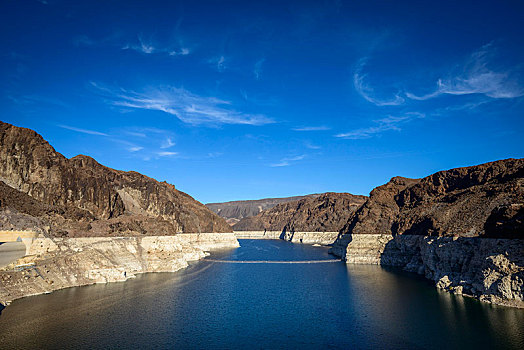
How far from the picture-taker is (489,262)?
44.8 meters

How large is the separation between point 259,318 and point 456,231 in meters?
43.8

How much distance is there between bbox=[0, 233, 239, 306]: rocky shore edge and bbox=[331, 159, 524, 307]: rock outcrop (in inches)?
2093

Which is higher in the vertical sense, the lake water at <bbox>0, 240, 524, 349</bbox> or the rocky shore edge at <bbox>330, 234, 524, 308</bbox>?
the rocky shore edge at <bbox>330, 234, 524, 308</bbox>

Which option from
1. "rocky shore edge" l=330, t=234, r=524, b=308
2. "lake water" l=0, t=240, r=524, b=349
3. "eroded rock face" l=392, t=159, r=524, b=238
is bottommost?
"lake water" l=0, t=240, r=524, b=349

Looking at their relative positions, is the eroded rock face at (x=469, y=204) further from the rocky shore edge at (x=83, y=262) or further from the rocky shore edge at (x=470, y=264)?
the rocky shore edge at (x=83, y=262)

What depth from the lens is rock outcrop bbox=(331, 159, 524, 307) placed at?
4384cm

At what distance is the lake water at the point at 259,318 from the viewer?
1267 inches

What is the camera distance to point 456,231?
62.2 meters

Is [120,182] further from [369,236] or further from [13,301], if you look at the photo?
[369,236]

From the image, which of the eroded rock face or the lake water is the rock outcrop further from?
the lake water

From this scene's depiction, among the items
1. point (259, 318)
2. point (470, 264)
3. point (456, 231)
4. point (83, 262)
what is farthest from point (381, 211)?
point (83, 262)

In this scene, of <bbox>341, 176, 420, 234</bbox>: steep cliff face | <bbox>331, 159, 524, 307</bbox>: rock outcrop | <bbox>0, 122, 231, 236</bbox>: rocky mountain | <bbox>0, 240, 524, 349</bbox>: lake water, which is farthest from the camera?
<bbox>341, 176, 420, 234</bbox>: steep cliff face

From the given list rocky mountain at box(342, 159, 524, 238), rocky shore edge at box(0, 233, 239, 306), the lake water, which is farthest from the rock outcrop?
rocky shore edge at box(0, 233, 239, 306)

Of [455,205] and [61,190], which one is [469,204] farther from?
[61,190]
